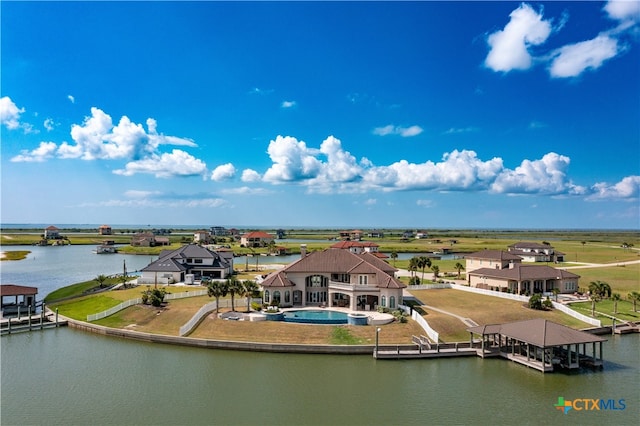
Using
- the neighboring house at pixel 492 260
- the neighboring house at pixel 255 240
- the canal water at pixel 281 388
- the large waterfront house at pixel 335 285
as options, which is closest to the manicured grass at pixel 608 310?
the canal water at pixel 281 388

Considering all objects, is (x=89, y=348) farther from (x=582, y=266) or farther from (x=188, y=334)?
(x=582, y=266)

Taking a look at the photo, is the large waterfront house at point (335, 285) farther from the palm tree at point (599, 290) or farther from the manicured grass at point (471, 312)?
the palm tree at point (599, 290)

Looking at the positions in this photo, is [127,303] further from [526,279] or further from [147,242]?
[147,242]

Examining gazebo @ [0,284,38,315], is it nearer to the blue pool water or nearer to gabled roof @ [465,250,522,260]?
the blue pool water

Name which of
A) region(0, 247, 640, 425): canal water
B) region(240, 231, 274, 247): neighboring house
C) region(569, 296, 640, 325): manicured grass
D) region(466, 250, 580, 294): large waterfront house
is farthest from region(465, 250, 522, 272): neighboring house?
region(240, 231, 274, 247): neighboring house

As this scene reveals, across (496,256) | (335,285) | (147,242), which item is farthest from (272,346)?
(147,242)
